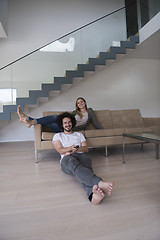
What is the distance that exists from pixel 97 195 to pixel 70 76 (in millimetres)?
3533

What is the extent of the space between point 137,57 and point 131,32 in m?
1.17

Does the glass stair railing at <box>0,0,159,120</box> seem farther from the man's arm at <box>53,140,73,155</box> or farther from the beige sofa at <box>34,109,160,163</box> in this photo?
the man's arm at <box>53,140,73,155</box>

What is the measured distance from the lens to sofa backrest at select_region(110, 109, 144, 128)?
334 centimetres

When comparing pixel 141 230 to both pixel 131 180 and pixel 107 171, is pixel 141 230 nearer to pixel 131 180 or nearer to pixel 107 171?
pixel 131 180

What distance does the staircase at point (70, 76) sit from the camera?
12.4 feet

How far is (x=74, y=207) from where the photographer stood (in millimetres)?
1156

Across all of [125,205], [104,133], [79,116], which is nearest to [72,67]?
[79,116]

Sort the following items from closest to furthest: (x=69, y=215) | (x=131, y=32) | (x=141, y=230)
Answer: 1. (x=141, y=230)
2. (x=69, y=215)
3. (x=131, y=32)

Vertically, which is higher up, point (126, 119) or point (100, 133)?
point (126, 119)

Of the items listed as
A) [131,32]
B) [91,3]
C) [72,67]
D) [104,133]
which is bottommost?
[104,133]

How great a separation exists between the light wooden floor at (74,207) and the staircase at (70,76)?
221 centimetres

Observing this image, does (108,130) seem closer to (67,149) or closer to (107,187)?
(67,149)

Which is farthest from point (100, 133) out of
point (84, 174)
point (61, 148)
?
point (84, 174)

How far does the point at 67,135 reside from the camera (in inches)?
74.3
